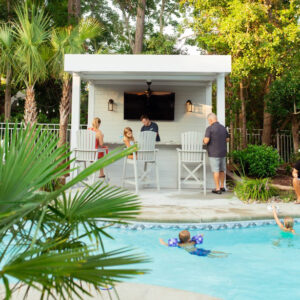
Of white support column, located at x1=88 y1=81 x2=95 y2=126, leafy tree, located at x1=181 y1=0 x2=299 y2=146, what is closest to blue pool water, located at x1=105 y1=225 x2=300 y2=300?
white support column, located at x1=88 y1=81 x2=95 y2=126

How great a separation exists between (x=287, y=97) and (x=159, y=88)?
436 cm

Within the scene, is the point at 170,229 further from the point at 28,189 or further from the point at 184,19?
the point at 184,19

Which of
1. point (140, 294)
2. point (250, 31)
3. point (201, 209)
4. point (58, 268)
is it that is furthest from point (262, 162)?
point (58, 268)

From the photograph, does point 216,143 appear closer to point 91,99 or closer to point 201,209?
point 201,209

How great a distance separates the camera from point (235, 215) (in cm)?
537

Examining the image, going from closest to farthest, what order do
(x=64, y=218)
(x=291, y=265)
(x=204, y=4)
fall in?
(x=64, y=218), (x=291, y=265), (x=204, y=4)

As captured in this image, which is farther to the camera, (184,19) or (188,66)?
(184,19)

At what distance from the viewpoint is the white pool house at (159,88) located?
8.17m

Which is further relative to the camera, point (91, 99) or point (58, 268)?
point (91, 99)

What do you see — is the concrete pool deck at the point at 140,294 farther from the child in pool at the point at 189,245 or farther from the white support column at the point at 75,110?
the white support column at the point at 75,110

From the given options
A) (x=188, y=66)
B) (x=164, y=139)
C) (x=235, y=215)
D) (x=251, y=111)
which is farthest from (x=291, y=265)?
(x=251, y=111)

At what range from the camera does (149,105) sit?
10859mm

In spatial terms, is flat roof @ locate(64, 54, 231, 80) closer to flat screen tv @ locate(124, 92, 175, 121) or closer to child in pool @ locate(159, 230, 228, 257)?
flat screen tv @ locate(124, 92, 175, 121)

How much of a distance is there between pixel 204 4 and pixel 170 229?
9295 millimetres
